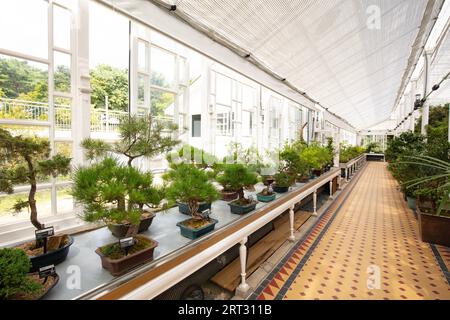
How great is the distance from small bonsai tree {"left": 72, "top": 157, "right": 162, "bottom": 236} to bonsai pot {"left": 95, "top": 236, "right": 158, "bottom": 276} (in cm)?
12

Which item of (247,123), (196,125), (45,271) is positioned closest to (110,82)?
(196,125)

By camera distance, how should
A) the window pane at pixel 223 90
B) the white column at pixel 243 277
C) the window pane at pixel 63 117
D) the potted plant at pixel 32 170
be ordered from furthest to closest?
1. the window pane at pixel 223 90
2. the white column at pixel 243 277
3. the window pane at pixel 63 117
4. the potted plant at pixel 32 170

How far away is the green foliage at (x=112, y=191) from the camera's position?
95 centimetres

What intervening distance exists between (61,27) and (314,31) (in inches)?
92.0

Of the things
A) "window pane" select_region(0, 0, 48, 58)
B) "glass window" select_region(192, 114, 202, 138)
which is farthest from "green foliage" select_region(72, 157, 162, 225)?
"glass window" select_region(192, 114, 202, 138)

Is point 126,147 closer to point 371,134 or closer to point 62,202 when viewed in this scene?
point 62,202

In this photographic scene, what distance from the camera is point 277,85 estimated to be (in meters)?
3.31

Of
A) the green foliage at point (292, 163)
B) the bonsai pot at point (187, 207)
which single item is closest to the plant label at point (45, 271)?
the bonsai pot at point (187, 207)

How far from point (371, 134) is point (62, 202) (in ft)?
84.4

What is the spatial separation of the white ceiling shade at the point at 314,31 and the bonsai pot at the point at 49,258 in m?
1.62

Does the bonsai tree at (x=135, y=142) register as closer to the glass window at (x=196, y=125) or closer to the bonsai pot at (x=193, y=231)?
the bonsai pot at (x=193, y=231)

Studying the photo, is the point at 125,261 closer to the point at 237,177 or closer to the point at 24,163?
the point at 24,163
